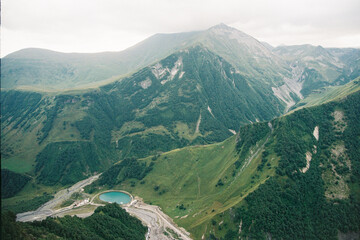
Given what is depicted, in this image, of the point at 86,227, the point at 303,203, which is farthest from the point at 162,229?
the point at 303,203

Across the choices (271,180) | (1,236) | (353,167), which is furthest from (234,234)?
(1,236)

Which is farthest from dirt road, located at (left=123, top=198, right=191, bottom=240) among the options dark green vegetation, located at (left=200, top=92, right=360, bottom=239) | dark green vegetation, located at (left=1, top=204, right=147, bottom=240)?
dark green vegetation, located at (left=200, top=92, right=360, bottom=239)

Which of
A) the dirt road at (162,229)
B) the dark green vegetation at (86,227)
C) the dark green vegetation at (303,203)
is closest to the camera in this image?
the dark green vegetation at (86,227)

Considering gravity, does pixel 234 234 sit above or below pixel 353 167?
A: below

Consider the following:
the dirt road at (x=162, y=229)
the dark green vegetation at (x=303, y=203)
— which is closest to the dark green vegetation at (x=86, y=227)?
the dirt road at (x=162, y=229)

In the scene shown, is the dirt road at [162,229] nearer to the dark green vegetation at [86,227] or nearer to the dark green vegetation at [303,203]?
the dark green vegetation at [86,227]

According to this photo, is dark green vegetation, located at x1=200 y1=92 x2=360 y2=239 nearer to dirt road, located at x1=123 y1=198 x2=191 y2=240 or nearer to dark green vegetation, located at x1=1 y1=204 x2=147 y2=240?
dirt road, located at x1=123 y1=198 x2=191 y2=240

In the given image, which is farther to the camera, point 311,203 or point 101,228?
point 311,203

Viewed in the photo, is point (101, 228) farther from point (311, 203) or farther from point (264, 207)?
point (311, 203)

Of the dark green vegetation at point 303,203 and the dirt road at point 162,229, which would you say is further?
the dirt road at point 162,229
